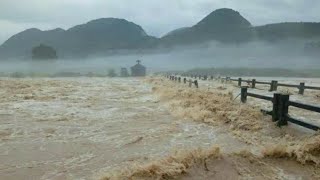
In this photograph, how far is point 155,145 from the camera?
9156 millimetres

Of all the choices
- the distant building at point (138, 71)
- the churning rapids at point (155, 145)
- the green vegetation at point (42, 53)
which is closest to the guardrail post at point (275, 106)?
the churning rapids at point (155, 145)

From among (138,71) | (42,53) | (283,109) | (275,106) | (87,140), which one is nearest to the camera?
(87,140)

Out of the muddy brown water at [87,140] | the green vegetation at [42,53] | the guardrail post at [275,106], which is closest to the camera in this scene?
the muddy brown water at [87,140]

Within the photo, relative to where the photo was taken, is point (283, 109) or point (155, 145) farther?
point (283, 109)

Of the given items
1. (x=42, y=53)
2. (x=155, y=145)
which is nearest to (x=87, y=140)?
Result: (x=155, y=145)

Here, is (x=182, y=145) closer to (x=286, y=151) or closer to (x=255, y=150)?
(x=255, y=150)

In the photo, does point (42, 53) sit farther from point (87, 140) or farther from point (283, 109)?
point (283, 109)

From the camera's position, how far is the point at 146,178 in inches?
256

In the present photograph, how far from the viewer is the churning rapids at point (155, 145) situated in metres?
6.91

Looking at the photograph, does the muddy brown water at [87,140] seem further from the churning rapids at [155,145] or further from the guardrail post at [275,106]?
the guardrail post at [275,106]

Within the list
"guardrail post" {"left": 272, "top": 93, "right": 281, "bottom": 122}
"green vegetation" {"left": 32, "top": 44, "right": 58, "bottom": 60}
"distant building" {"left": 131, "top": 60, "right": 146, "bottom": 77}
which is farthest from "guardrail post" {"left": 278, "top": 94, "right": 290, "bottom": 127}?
Answer: "green vegetation" {"left": 32, "top": 44, "right": 58, "bottom": 60}

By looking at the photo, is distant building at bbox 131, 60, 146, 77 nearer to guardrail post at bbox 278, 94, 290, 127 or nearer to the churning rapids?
the churning rapids

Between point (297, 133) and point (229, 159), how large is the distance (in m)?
2.98

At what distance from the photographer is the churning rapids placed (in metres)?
6.91
